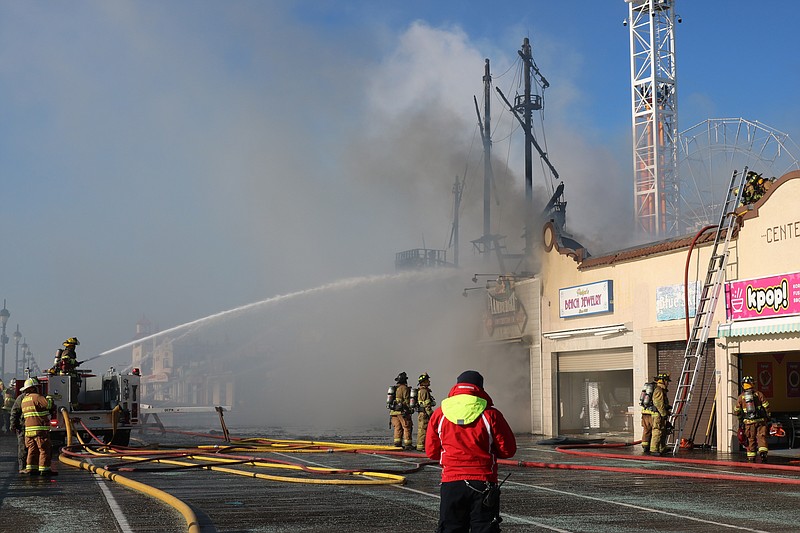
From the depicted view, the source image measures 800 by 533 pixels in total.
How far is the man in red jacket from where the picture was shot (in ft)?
23.2

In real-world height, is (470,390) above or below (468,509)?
above

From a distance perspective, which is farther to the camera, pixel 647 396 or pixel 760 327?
pixel 647 396

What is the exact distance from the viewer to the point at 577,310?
1096 inches

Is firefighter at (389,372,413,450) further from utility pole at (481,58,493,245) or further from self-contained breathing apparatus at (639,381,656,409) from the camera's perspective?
utility pole at (481,58,493,245)

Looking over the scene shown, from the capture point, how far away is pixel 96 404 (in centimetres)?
2470

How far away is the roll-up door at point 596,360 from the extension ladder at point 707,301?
11.2ft

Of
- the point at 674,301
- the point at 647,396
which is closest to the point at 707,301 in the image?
the point at 674,301

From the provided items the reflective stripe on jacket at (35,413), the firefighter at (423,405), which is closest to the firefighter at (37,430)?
the reflective stripe on jacket at (35,413)

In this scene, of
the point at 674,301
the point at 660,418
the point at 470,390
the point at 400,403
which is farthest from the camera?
the point at 674,301

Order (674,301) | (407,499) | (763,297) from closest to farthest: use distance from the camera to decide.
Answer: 1. (407,499)
2. (763,297)
3. (674,301)

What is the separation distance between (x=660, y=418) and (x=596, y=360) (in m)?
7.05

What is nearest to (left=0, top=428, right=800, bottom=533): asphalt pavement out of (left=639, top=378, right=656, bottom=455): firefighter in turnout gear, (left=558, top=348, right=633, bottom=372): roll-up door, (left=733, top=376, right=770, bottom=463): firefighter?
(left=733, top=376, right=770, bottom=463): firefighter

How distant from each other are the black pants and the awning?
14589 mm

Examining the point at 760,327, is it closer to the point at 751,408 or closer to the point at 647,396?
the point at 751,408
